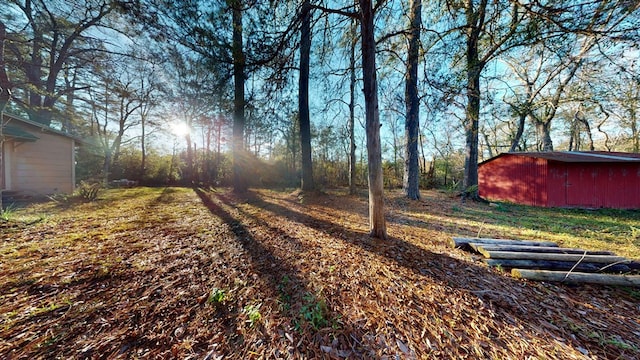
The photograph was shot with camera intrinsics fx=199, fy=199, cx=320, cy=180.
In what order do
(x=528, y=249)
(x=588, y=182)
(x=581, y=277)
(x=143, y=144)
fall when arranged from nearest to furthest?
(x=581, y=277), (x=528, y=249), (x=588, y=182), (x=143, y=144)

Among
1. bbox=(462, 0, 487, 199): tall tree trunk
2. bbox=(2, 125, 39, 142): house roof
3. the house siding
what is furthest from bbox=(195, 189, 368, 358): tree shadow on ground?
the house siding

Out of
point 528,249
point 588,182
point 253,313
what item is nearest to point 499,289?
point 528,249

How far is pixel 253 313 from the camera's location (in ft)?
5.66

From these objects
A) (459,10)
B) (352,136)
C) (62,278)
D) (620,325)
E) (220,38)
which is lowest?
(620,325)

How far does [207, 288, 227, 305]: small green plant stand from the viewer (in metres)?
1.88

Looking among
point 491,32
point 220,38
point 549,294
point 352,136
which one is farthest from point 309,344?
point 352,136

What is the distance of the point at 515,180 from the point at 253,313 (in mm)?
12831

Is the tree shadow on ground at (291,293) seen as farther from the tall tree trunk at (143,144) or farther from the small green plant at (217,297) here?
the tall tree trunk at (143,144)

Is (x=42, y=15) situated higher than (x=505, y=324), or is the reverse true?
(x=42, y=15)

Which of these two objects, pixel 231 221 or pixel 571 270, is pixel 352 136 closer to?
pixel 231 221

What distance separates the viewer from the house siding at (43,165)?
23.9 feet

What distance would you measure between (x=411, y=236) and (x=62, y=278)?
4723 mm

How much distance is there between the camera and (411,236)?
362cm

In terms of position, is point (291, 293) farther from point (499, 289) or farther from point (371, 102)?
point (371, 102)
